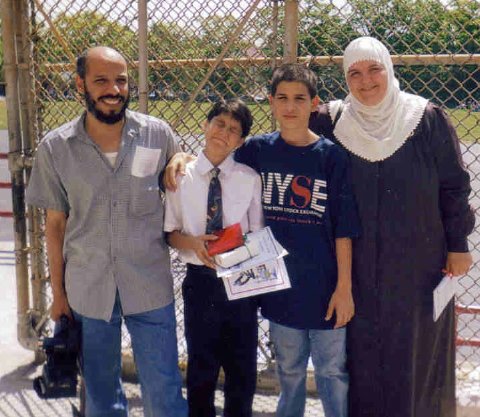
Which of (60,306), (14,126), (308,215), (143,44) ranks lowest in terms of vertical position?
(60,306)

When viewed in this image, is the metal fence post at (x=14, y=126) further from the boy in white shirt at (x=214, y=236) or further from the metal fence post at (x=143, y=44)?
the boy in white shirt at (x=214, y=236)

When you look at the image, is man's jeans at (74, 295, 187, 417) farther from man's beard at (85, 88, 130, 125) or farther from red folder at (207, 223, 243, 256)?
man's beard at (85, 88, 130, 125)

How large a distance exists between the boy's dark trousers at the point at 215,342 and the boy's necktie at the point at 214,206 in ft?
0.64

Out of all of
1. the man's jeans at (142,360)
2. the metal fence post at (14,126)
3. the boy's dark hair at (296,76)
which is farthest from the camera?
the metal fence post at (14,126)

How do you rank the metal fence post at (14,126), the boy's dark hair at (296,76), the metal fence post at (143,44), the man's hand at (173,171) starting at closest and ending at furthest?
the boy's dark hair at (296,76) → the man's hand at (173,171) → the metal fence post at (143,44) → the metal fence post at (14,126)

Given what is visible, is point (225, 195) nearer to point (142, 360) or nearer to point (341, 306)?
point (341, 306)

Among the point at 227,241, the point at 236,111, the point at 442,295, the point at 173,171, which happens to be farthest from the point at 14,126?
the point at 442,295

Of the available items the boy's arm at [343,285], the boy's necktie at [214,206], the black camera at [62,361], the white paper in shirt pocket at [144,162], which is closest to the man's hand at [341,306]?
the boy's arm at [343,285]

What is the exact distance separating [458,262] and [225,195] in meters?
1.09

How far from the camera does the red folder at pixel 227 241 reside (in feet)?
9.06

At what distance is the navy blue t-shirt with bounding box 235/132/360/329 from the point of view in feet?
9.11

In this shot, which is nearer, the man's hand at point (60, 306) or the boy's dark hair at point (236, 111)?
the boy's dark hair at point (236, 111)

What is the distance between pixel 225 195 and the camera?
9.42 feet

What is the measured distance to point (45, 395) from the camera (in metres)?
3.04
